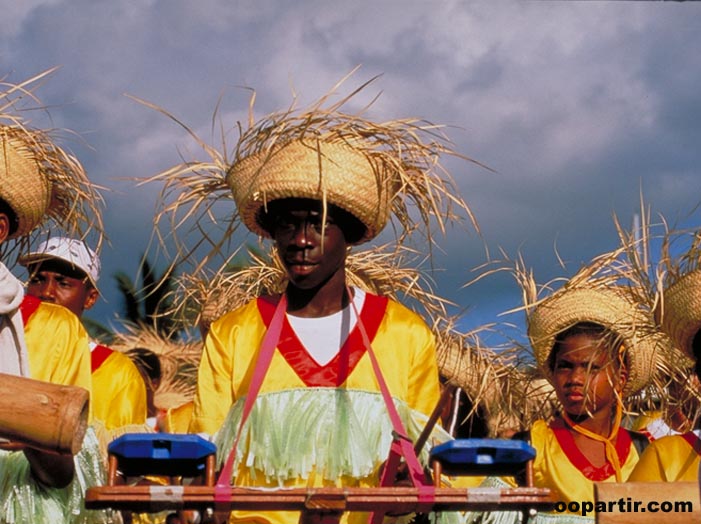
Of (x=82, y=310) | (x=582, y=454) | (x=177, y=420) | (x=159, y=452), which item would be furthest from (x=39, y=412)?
(x=177, y=420)

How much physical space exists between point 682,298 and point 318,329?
150cm

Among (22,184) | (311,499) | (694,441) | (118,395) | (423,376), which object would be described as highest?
(22,184)

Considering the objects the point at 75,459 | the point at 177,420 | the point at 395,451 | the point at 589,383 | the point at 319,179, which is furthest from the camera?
the point at 177,420

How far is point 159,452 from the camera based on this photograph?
14.1 feet

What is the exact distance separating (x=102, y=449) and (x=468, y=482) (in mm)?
1654

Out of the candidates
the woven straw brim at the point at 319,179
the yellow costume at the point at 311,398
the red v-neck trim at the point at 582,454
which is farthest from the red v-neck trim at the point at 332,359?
the red v-neck trim at the point at 582,454

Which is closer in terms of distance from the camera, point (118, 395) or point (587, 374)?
point (587, 374)

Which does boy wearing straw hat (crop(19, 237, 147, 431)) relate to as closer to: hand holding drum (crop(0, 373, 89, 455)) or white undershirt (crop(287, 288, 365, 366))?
white undershirt (crop(287, 288, 365, 366))

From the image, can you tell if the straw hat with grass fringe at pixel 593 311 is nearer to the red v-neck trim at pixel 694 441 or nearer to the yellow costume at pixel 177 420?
the red v-neck trim at pixel 694 441

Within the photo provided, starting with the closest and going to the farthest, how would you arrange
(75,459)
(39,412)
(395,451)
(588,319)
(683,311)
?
(39,412) < (395,451) < (75,459) < (683,311) < (588,319)

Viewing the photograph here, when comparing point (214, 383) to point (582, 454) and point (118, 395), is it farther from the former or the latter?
point (582, 454)

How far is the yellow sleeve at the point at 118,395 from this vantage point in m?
6.68

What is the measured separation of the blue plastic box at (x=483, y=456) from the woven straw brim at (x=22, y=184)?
2388 mm

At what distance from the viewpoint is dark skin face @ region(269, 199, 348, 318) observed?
5.52 metres
